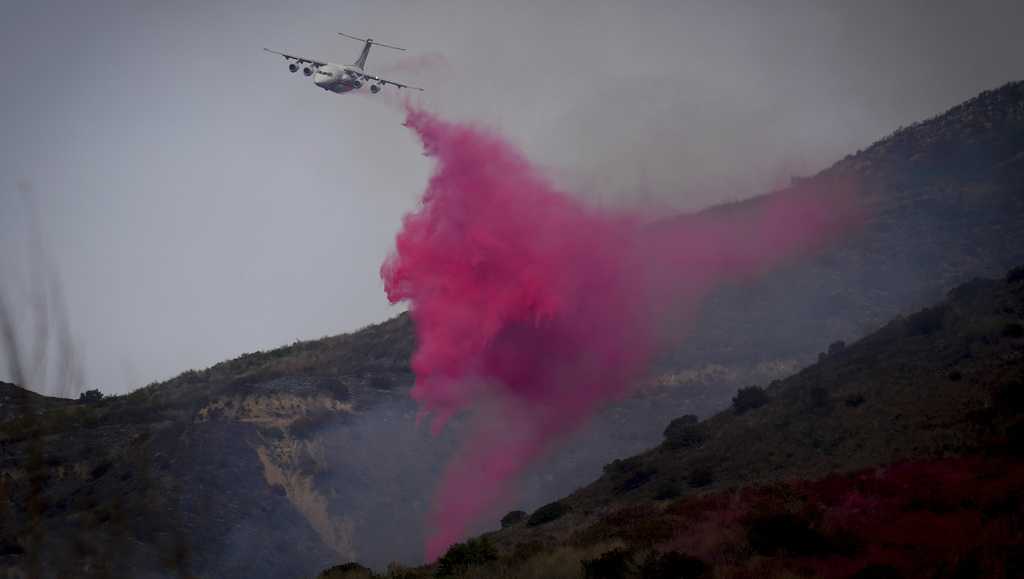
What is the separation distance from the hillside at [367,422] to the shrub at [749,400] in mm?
2118

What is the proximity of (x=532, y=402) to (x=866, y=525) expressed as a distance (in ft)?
120

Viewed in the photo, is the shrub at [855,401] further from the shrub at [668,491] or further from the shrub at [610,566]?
the shrub at [610,566]

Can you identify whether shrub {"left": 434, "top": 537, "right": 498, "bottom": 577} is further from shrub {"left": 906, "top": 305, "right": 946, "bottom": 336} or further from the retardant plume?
shrub {"left": 906, "top": 305, "right": 946, "bottom": 336}

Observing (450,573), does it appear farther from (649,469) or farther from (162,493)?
(162,493)

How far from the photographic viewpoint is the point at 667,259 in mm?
73062

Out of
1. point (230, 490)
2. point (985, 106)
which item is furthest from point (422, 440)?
point (985, 106)

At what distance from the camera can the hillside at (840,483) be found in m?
17.6

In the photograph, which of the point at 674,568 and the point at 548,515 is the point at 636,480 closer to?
the point at 548,515

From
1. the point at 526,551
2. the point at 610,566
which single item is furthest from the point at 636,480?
the point at 610,566

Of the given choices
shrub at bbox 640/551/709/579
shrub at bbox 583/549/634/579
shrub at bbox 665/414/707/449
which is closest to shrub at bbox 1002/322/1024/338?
shrub at bbox 665/414/707/449

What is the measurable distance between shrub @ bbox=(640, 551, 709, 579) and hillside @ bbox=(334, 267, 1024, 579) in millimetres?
45

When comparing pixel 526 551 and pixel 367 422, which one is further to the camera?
pixel 367 422

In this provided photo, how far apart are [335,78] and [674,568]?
44.0 metres

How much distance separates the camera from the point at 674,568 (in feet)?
58.0
